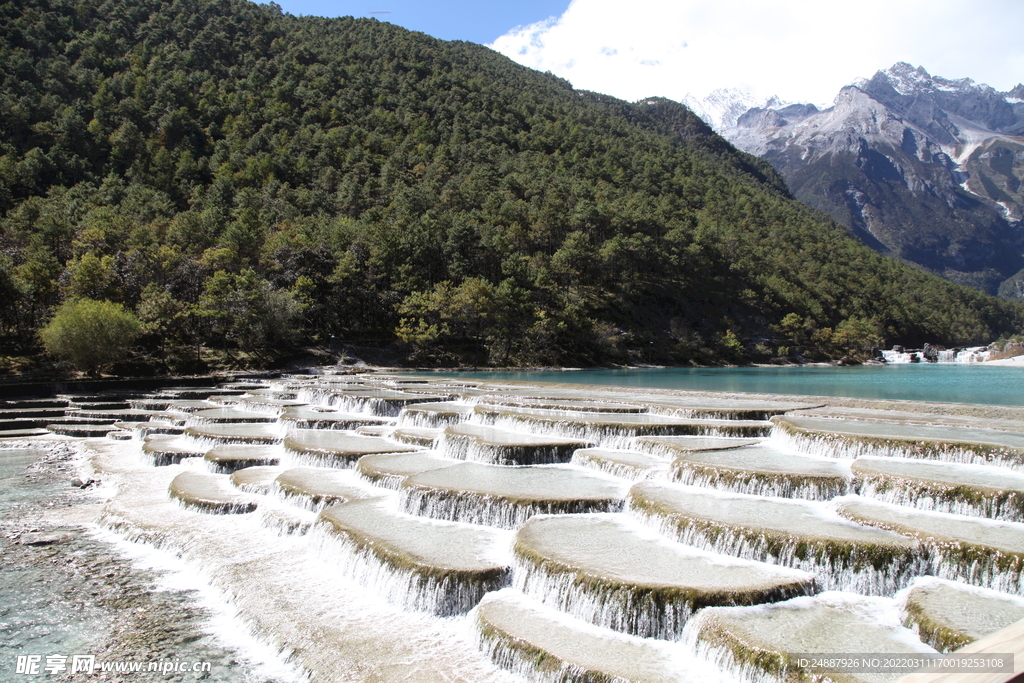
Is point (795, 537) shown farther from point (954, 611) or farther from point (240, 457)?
point (240, 457)

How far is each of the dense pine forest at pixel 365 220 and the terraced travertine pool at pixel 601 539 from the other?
34922 millimetres

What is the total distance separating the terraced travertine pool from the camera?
882cm

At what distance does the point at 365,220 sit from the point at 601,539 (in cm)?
7797

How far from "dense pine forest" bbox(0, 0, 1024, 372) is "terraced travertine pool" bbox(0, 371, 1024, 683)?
34.9m

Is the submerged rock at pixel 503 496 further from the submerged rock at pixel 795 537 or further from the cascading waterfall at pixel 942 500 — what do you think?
the cascading waterfall at pixel 942 500

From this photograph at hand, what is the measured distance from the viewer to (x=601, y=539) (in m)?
11.7

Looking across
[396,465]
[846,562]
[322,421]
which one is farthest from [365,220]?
[846,562]

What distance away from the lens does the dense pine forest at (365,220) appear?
203 ft

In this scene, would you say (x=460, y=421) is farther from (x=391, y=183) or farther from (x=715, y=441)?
(x=391, y=183)

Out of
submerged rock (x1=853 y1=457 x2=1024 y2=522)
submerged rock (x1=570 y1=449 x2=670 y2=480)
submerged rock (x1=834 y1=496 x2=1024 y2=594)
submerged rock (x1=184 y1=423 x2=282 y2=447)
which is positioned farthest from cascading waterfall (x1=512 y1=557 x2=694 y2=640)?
submerged rock (x1=184 y1=423 x2=282 y2=447)

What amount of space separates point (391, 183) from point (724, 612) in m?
101

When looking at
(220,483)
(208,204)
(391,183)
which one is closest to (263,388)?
(220,483)

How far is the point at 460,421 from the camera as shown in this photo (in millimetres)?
24891

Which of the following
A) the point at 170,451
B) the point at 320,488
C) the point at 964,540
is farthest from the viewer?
the point at 170,451
